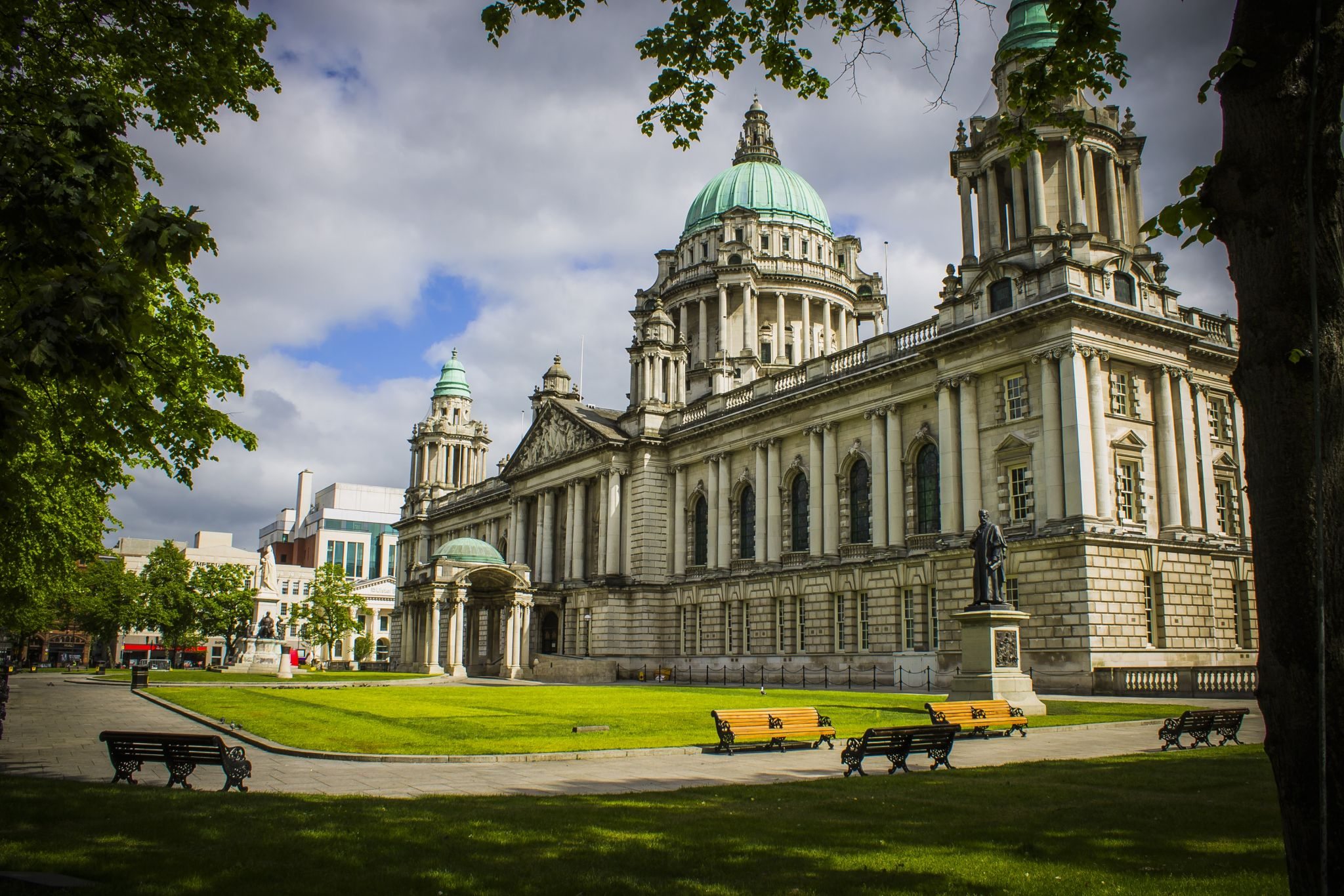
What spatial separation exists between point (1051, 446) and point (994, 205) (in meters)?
13.8

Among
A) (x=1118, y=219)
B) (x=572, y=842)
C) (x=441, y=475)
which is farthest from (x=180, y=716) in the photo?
(x=441, y=475)

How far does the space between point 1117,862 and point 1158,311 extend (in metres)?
37.2

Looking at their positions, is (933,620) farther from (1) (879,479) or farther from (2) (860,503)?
(2) (860,503)

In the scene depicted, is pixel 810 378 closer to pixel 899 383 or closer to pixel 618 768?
pixel 899 383

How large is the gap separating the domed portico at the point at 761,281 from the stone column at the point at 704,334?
82 millimetres

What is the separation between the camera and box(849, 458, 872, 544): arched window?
49781 millimetres

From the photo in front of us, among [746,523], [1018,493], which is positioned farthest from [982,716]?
[746,523]

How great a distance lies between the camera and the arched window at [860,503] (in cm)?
4978

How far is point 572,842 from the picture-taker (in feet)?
31.8

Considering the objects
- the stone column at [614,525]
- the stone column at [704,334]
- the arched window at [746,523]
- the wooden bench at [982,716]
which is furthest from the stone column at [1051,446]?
the stone column at [704,334]

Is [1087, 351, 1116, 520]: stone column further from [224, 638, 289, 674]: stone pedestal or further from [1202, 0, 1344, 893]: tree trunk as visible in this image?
[224, 638, 289, 674]: stone pedestal

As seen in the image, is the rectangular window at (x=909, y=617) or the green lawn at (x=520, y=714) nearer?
the green lawn at (x=520, y=714)

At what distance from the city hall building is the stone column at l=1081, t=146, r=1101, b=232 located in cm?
13

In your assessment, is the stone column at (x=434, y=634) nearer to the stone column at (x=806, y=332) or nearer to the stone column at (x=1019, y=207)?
the stone column at (x=806, y=332)
